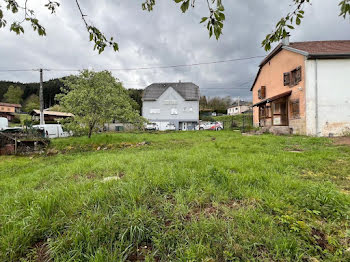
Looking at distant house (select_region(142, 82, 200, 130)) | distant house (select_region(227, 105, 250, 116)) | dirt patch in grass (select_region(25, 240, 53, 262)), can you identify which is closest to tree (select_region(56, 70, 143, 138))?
dirt patch in grass (select_region(25, 240, 53, 262))

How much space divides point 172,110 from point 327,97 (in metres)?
22.1

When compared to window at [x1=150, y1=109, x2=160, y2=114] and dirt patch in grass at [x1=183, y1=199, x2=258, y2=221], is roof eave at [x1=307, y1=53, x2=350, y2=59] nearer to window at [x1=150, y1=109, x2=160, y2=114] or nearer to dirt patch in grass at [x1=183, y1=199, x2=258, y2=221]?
dirt patch in grass at [x1=183, y1=199, x2=258, y2=221]

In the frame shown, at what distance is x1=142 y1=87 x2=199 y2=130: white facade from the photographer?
29531 millimetres

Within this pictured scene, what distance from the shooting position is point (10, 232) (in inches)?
59.7

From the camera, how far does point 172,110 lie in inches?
1176

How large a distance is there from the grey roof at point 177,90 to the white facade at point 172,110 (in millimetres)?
772

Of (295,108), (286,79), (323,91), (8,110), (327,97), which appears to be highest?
(8,110)

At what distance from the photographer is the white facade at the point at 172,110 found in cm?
2953

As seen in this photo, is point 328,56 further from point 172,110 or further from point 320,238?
point 172,110

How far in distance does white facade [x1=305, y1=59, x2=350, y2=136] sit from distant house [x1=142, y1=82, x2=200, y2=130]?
62.1 ft

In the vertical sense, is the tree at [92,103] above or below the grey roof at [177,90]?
Result: below

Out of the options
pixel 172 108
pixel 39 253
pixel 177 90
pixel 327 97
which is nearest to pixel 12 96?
pixel 172 108

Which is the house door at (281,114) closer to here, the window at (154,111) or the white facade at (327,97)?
the white facade at (327,97)

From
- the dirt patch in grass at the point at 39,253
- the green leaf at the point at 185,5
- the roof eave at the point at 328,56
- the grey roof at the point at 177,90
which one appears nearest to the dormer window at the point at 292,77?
the roof eave at the point at 328,56
